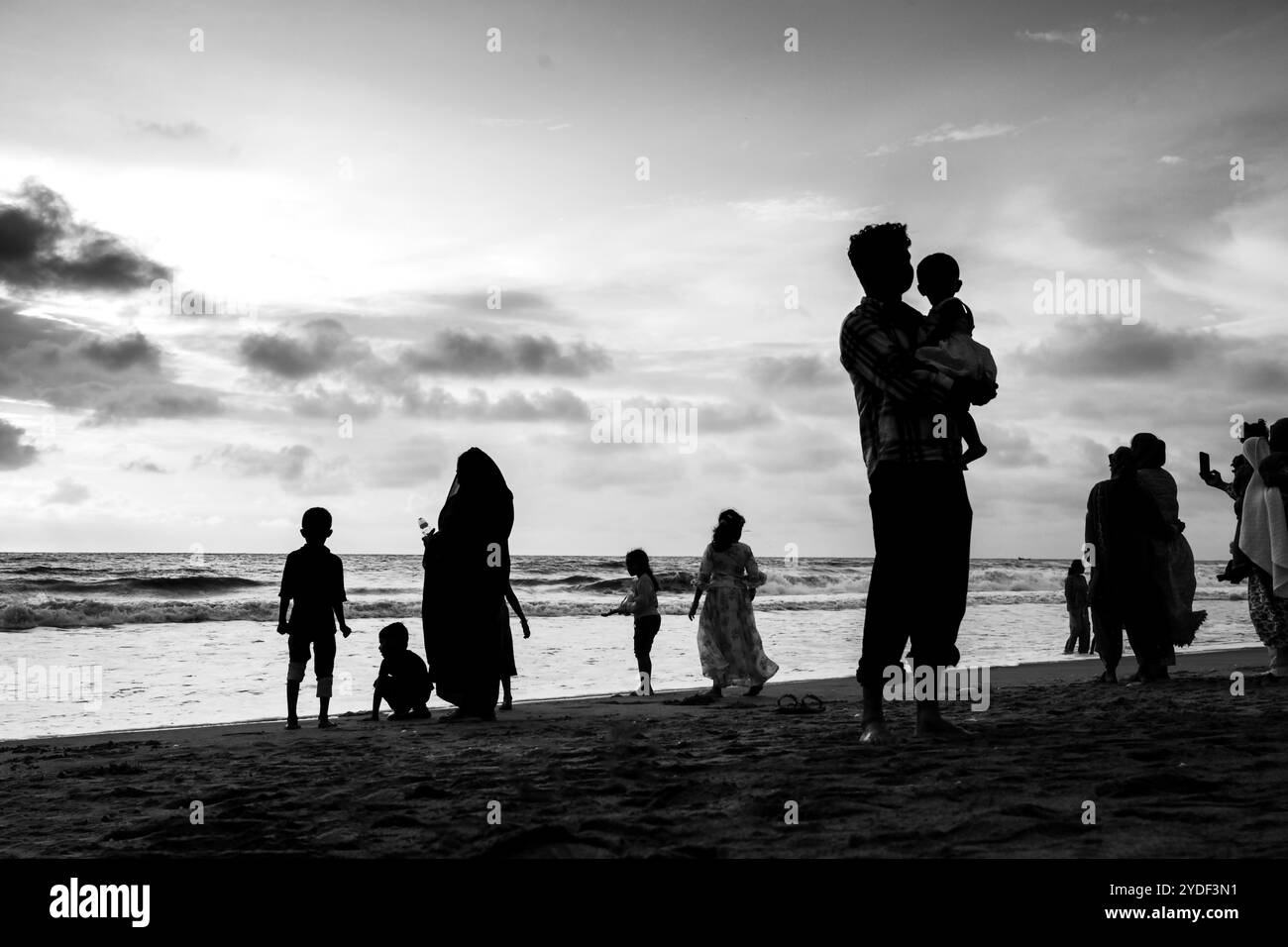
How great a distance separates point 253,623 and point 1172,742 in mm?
22970

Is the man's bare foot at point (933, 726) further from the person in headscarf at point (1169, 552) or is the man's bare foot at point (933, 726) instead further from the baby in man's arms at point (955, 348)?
the person in headscarf at point (1169, 552)

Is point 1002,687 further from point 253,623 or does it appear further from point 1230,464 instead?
point 253,623

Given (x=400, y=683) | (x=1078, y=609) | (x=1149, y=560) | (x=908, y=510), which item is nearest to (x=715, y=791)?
(x=908, y=510)

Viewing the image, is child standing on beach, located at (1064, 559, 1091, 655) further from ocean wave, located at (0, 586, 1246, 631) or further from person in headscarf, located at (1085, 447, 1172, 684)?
ocean wave, located at (0, 586, 1246, 631)

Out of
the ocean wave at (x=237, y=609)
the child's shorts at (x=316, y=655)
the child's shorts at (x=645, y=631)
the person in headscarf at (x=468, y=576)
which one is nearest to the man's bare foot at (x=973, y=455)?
the person in headscarf at (x=468, y=576)

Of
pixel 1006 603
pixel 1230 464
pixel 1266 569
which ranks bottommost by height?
pixel 1006 603

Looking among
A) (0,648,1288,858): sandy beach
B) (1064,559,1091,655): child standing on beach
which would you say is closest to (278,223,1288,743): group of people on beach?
(0,648,1288,858): sandy beach

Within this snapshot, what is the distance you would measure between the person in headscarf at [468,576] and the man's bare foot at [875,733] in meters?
4.26

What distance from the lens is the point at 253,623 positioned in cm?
2433

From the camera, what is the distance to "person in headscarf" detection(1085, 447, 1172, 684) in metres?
8.63

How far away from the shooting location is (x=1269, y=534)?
791cm

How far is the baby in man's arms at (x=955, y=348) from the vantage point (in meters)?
4.38
